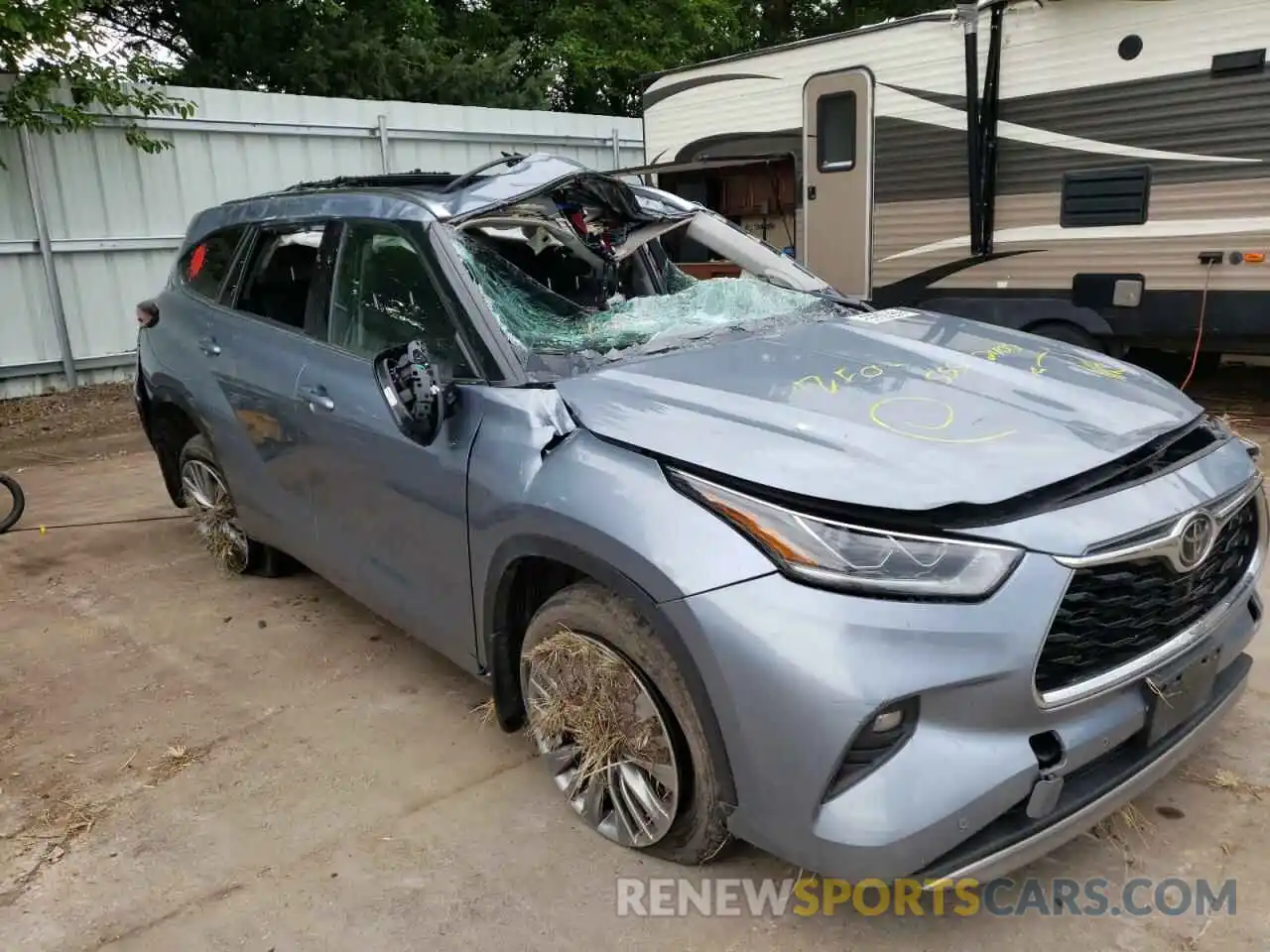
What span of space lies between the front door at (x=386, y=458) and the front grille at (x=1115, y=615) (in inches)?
61.7

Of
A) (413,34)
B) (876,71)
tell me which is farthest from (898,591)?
(413,34)

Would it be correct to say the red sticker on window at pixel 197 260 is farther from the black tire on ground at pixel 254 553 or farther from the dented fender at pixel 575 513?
the dented fender at pixel 575 513

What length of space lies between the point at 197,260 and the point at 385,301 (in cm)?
179

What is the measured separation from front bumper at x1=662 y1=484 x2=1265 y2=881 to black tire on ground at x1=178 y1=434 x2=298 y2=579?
3.04m

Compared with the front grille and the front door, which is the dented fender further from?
the front grille

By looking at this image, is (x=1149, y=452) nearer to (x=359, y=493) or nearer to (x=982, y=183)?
(x=359, y=493)

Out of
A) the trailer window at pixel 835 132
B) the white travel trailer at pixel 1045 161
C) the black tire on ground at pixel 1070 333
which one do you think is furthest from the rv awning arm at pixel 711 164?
the black tire on ground at pixel 1070 333

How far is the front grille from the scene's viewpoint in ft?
6.70

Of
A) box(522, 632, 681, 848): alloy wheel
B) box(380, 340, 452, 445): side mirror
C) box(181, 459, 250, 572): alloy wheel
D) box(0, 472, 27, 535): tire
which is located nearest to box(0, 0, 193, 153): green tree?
box(0, 472, 27, 535): tire

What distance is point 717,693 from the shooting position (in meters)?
2.11

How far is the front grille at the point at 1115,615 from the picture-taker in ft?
6.70

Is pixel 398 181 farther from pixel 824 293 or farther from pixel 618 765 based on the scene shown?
pixel 618 765

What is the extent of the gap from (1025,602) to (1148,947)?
0.90 meters

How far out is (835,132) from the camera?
7914mm
